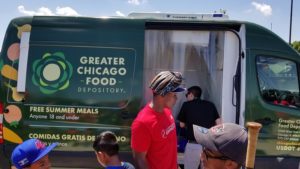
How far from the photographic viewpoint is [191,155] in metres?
5.30

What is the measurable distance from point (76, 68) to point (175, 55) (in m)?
1.70

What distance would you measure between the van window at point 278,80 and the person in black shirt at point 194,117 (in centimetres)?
72

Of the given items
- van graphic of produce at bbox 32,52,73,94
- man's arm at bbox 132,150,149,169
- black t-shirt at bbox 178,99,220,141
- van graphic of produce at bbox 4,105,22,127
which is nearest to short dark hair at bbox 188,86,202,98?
black t-shirt at bbox 178,99,220,141

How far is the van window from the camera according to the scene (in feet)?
16.7

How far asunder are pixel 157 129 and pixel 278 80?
100 inches

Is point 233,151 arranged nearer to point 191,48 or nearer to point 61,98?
point 61,98

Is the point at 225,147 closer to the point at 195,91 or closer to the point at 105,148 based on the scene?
the point at 105,148

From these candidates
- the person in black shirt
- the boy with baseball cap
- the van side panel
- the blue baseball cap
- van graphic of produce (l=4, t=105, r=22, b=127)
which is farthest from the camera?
the person in black shirt

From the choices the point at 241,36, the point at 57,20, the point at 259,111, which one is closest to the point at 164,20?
the point at 241,36

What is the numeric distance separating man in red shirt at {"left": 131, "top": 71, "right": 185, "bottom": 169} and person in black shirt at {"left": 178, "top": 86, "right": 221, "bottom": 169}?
2.02 meters

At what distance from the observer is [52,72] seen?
4852 millimetres

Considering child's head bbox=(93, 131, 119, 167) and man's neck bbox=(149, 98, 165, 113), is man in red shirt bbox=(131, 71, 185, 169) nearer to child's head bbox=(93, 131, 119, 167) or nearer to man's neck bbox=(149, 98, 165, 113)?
man's neck bbox=(149, 98, 165, 113)

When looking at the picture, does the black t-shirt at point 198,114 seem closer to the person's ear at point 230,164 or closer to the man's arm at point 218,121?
the man's arm at point 218,121

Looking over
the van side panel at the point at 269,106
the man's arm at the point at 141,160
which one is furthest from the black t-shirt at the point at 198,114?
the man's arm at the point at 141,160
